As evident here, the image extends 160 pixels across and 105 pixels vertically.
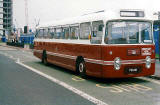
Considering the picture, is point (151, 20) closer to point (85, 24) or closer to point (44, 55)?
point (85, 24)

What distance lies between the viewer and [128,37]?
1090cm

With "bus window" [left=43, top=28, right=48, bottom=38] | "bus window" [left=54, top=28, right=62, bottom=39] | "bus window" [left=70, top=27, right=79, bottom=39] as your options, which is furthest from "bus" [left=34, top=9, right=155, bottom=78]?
"bus window" [left=43, top=28, right=48, bottom=38]

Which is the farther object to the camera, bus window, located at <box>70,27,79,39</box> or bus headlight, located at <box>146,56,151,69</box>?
bus window, located at <box>70,27,79,39</box>

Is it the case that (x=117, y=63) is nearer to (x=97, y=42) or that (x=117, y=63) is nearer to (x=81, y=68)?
(x=97, y=42)

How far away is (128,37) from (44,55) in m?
8.38

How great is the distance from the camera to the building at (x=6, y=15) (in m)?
163

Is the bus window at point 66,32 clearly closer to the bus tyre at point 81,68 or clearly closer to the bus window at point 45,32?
the bus tyre at point 81,68

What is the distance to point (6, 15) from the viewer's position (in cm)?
16762

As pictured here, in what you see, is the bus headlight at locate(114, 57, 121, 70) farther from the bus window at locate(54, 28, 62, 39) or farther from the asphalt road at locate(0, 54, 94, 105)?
the bus window at locate(54, 28, 62, 39)

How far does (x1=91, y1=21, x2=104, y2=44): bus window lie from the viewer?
10.9 m

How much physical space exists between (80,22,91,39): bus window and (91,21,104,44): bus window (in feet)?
1.49

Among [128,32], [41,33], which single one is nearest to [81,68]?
[128,32]

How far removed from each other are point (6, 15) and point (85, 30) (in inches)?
6349

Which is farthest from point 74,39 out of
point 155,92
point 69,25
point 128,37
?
point 155,92
